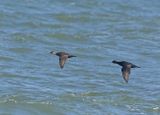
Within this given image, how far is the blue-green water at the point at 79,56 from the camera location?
56.3ft

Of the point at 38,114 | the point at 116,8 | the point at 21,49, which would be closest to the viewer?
the point at 38,114

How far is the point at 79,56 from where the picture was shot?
2164 centimetres

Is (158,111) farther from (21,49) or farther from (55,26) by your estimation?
(55,26)

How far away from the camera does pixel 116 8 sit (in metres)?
Result: 27.9

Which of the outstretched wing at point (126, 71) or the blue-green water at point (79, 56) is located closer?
the outstretched wing at point (126, 71)

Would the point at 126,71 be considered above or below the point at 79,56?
below

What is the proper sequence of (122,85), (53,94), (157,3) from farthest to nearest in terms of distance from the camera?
(157,3) < (122,85) < (53,94)

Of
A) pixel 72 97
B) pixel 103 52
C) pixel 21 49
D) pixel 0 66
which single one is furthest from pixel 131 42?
pixel 72 97

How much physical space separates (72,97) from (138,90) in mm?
1804

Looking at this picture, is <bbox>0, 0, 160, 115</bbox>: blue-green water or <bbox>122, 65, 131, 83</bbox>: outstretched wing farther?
<bbox>0, 0, 160, 115</bbox>: blue-green water

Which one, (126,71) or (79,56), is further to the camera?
(79,56)

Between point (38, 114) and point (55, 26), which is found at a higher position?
point (55, 26)

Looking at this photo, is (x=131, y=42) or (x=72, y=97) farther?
(x=131, y=42)

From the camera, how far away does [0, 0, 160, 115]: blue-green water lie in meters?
17.2
